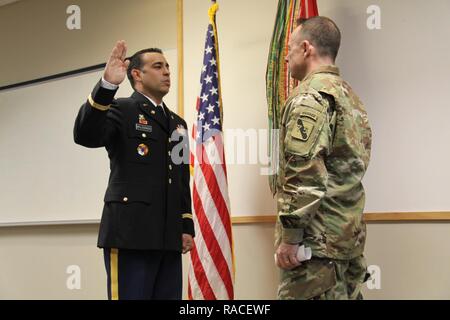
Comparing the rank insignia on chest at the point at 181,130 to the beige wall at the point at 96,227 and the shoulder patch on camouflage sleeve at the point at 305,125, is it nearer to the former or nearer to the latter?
the shoulder patch on camouflage sleeve at the point at 305,125

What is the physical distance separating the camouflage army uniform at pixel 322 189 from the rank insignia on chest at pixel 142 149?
0.61m

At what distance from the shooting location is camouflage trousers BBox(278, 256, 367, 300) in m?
1.67

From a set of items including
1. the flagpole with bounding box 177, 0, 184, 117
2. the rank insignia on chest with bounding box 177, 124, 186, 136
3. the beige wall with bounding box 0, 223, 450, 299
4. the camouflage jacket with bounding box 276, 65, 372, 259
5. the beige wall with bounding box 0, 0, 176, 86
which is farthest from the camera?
the beige wall with bounding box 0, 0, 176, 86

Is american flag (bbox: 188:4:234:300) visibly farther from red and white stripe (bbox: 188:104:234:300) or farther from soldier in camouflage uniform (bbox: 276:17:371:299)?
soldier in camouflage uniform (bbox: 276:17:371:299)

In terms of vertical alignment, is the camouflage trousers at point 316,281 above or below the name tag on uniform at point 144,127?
below

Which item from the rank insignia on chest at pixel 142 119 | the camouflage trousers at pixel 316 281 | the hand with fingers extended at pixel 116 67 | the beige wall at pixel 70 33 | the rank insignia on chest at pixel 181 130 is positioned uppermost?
the beige wall at pixel 70 33

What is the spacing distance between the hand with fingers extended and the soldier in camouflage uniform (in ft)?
1.98

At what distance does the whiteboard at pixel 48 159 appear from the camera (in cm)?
400

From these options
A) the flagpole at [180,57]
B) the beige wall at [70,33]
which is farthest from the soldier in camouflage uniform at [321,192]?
the beige wall at [70,33]

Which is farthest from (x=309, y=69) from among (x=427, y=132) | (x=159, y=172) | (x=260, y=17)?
(x=260, y=17)

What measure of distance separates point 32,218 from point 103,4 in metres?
1.77

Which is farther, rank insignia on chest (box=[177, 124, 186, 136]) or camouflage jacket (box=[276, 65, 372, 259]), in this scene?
rank insignia on chest (box=[177, 124, 186, 136])

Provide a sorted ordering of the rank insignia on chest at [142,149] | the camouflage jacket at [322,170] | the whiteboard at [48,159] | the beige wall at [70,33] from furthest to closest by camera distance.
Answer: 1. the whiteboard at [48,159]
2. the beige wall at [70,33]
3. the rank insignia on chest at [142,149]
4. the camouflage jacket at [322,170]

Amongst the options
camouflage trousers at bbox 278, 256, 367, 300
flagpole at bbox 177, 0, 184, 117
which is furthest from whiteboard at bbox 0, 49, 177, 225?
camouflage trousers at bbox 278, 256, 367, 300
